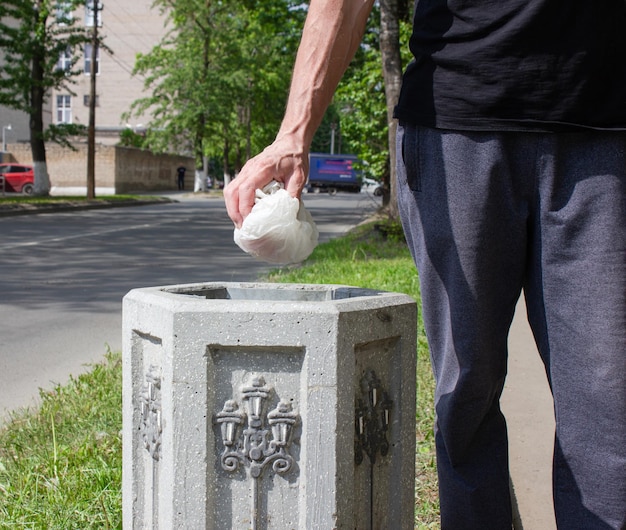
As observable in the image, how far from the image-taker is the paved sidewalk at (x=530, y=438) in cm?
292

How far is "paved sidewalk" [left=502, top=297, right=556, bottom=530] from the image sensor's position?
2.92 meters

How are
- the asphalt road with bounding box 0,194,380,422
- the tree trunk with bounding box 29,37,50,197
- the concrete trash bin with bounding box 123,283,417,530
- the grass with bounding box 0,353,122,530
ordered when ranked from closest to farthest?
the concrete trash bin with bounding box 123,283,417,530 < the grass with bounding box 0,353,122,530 < the asphalt road with bounding box 0,194,380,422 < the tree trunk with bounding box 29,37,50,197

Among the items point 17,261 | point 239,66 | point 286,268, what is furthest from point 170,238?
point 239,66

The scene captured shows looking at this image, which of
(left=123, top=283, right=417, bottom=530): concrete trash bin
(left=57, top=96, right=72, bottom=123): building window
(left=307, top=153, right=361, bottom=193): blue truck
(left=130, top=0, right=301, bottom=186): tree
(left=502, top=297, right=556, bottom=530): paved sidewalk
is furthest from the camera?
(left=57, top=96, right=72, bottom=123): building window

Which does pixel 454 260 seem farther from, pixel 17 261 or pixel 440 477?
pixel 17 261

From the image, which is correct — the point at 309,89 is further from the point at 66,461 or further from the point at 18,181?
the point at 18,181

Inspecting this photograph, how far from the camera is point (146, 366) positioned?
1.97m

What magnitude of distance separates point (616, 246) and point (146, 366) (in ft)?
3.27

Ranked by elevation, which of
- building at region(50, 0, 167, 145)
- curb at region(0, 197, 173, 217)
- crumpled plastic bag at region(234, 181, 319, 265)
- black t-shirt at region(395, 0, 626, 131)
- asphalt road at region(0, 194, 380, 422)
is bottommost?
asphalt road at region(0, 194, 380, 422)

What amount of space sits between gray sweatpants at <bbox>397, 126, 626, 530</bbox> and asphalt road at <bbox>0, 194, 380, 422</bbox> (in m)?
2.88

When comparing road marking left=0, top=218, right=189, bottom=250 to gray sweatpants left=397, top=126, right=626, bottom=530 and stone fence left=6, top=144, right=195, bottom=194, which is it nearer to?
gray sweatpants left=397, top=126, right=626, bottom=530

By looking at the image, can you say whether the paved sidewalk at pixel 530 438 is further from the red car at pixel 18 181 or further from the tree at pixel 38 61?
the red car at pixel 18 181

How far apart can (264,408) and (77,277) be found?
25.9 ft

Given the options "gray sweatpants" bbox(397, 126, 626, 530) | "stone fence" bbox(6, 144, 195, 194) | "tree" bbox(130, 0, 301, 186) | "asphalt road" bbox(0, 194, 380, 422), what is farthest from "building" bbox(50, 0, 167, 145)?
"gray sweatpants" bbox(397, 126, 626, 530)
